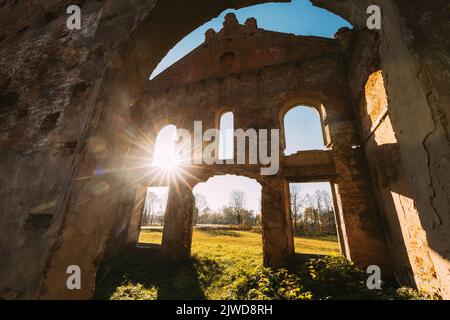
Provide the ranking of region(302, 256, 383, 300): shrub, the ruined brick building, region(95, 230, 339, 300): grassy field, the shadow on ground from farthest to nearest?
the shadow on ground, region(95, 230, 339, 300): grassy field, region(302, 256, 383, 300): shrub, the ruined brick building

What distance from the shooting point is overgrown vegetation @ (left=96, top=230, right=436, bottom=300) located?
494 centimetres

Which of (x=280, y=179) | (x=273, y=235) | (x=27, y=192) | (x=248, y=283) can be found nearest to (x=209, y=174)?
(x=280, y=179)

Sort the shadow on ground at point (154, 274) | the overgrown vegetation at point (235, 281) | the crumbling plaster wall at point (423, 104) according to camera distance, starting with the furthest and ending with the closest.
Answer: the shadow on ground at point (154, 274) < the overgrown vegetation at point (235, 281) < the crumbling plaster wall at point (423, 104)

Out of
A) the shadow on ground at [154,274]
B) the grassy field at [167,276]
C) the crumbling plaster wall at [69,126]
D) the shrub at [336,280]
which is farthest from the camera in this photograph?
the shadow on ground at [154,274]

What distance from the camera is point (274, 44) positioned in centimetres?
927

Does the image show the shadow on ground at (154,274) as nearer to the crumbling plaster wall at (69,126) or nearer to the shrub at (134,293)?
the shrub at (134,293)

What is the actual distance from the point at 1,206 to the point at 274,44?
10.0 m

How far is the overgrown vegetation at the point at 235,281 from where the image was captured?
16.2 feet

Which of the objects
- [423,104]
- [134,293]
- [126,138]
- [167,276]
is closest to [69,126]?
[126,138]

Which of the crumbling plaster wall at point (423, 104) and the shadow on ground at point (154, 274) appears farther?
the shadow on ground at point (154, 274)

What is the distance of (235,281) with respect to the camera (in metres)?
6.05

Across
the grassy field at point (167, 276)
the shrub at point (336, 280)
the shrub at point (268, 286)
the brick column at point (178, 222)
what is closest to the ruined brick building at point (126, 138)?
the shrub at point (336, 280)

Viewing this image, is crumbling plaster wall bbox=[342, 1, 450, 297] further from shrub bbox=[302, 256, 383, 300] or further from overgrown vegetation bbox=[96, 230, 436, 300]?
overgrown vegetation bbox=[96, 230, 436, 300]

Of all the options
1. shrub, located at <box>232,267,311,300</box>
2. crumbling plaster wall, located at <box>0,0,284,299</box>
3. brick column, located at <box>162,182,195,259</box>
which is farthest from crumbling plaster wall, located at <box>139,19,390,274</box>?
crumbling plaster wall, located at <box>0,0,284,299</box>
